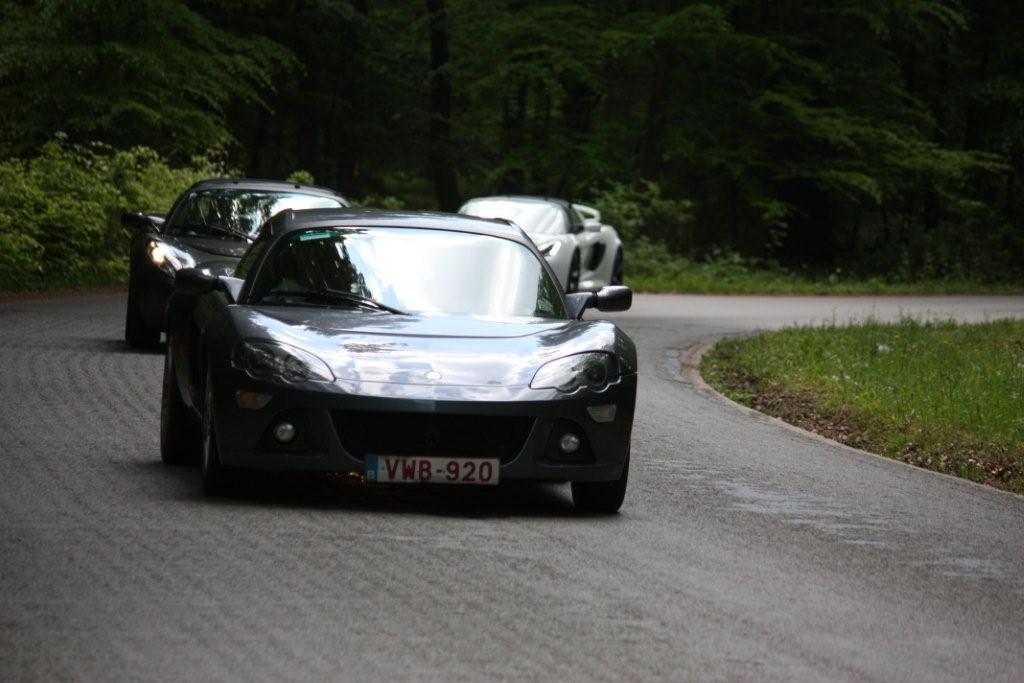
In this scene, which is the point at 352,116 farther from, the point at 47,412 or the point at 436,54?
the point at 47,412

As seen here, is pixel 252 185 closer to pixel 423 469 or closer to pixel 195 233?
pixel 195 233

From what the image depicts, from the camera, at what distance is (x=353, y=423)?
27.7ft

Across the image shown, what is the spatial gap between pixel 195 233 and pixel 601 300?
796 cm

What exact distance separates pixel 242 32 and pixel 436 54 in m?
8.26

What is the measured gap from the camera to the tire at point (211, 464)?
8.62 m

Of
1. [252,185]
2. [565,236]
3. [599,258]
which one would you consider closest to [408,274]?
[252,185]

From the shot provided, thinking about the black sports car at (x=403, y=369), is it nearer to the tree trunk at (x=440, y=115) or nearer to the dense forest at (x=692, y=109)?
the dense forest at (x=692, y=109)

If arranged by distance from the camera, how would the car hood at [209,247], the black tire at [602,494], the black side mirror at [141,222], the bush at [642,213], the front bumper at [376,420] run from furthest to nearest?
the bush at [642,213]
the black side mirror at [141,222]
the car hood at [209,247]
the black tire at [602,494]
the front bumper at [376,420]

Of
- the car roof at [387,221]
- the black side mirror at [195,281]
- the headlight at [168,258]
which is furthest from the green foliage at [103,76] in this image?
the black side mirror at [195,281]

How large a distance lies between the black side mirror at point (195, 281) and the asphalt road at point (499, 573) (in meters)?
0.93

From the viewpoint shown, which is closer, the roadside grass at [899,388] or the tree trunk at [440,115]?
the roadside grass at [899,388]

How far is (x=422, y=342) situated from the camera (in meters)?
8.73

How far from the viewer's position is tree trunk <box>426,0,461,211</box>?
178 ft

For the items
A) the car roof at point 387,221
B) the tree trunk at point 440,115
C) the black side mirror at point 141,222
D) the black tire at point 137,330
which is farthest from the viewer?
the tree trunk at point 440,115
